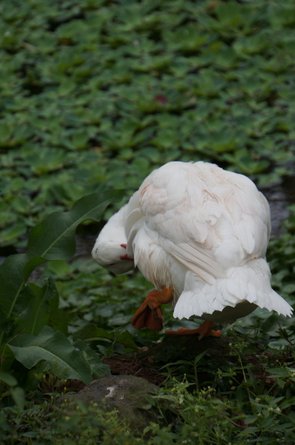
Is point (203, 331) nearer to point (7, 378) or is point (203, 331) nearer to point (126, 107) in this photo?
point (7, 378)

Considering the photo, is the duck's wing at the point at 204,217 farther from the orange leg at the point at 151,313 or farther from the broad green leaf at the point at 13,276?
the broad green leaf at the point at 13,276

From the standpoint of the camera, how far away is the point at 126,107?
9.05m

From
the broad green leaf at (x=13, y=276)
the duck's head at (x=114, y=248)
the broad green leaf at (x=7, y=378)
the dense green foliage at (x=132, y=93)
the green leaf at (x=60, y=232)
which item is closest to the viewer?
the broad green leaf at (x=7, y=378)

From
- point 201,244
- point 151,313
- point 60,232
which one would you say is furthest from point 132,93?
point 201,244

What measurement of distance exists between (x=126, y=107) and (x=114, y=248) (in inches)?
126

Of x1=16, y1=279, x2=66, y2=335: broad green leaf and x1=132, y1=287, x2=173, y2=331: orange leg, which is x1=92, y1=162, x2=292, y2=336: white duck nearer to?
x1=132, y1=287, x2=173, y2=331: orange leg

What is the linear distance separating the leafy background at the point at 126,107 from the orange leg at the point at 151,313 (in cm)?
40

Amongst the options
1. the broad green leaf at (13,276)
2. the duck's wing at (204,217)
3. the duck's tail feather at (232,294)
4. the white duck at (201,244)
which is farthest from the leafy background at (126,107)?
the duck's tail feather at (232,294)

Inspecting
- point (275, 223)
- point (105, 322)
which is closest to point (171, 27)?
point (275, 223)

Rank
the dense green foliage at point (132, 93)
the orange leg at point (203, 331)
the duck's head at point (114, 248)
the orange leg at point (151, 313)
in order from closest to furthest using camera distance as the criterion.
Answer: the orange leg at point (203, 331)
the orange leg at point (151, 313)
the duck's head at point (114, 248)
the dense green foliage at point (132, 93)

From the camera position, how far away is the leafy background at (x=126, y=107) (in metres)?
7.59

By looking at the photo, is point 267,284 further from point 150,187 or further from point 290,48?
point 290,48

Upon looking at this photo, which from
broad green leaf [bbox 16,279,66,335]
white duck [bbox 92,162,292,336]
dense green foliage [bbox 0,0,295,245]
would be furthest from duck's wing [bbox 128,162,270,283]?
dense green foliage [bbox 0,0,295,245]

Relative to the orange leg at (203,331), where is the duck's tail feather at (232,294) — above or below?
above
